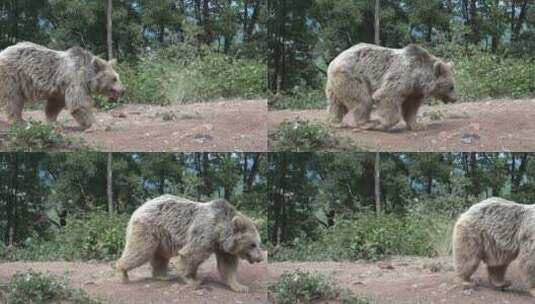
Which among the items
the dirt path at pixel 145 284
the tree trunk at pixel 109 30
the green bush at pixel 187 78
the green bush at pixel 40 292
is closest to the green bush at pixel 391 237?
the dirt path at pixel 145 284

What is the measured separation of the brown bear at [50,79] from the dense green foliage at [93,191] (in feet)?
3.25

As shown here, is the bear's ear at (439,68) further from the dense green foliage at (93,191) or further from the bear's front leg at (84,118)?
the bear's front leg at (84,118)

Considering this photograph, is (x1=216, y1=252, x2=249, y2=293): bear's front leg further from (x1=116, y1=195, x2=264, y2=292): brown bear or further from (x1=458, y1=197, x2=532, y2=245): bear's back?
(x1=458, y1=197, x2=532, y2=245): bear's back

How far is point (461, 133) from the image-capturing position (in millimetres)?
10938

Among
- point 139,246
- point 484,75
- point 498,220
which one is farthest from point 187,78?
point 498,220

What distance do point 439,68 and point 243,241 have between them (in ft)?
10.7

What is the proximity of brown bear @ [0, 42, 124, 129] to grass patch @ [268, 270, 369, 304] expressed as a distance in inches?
119

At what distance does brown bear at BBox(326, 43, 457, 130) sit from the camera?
1098cm

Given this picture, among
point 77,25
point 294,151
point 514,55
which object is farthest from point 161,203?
point 514,55

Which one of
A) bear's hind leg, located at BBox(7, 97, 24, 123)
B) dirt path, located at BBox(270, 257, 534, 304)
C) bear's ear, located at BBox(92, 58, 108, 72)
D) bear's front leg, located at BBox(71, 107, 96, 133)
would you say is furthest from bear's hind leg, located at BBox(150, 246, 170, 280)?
bear's ear, located at BBox(92, 58, 108, 72)

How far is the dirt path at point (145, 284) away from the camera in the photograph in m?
10.4

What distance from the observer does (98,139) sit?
1078 cm

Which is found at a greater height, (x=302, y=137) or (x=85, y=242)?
(x=302, y=137)

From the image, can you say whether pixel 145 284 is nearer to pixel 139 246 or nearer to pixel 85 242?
pixel 139 246
